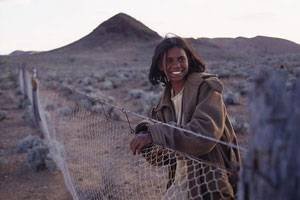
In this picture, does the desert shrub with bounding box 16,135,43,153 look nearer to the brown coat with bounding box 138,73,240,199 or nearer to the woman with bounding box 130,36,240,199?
the woman with bounding box 130,36,240,199

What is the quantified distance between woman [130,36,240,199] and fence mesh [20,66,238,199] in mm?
14

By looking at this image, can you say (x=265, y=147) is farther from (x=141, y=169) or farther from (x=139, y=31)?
(x=139, y=31)

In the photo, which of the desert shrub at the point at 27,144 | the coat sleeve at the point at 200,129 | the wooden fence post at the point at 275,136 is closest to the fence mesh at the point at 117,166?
the coat sleeve at the point at 200,129

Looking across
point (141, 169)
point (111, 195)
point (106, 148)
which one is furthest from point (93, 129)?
point (111, 195)

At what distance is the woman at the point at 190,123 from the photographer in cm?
363

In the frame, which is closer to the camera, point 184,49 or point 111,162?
point 184,49

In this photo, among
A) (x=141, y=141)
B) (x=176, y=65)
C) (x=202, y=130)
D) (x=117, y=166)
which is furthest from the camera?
(x=117, y=166)

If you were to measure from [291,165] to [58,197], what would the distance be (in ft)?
21.1

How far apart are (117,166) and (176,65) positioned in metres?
4.98

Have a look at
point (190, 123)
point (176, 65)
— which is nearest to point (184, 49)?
point (176, 65)

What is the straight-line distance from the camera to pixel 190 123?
145 inches

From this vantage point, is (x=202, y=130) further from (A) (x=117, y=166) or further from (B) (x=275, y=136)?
(A) (x=117, y=166)

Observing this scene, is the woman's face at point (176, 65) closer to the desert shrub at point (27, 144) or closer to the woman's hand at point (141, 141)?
the woman's hand at point (141, 141)

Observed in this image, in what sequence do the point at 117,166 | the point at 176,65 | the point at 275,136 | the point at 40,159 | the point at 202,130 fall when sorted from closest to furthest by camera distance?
the point at 275,136
the point at 202,130
the point at 176,65
the point at 117,166
the point at 40,159
